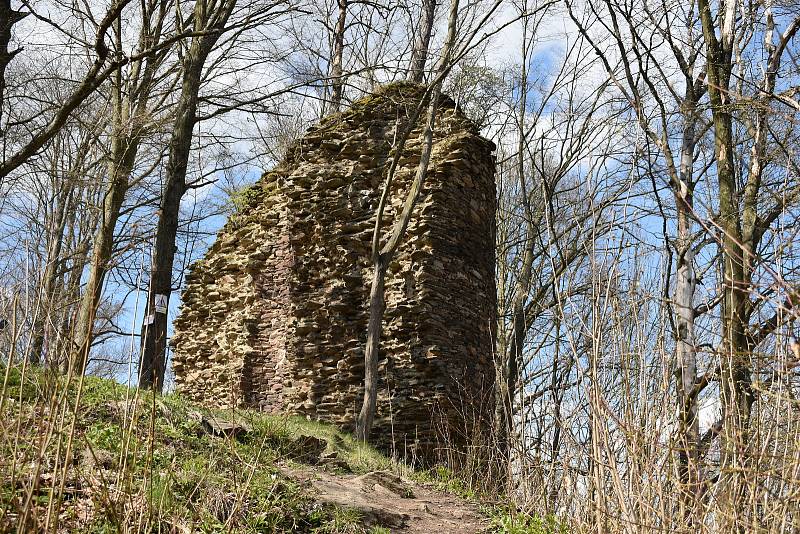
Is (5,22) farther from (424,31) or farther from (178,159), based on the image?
(424,31)

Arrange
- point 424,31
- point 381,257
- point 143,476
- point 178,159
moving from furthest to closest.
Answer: point 424,31 → point 178,159 → point 381,257 → point 143,476

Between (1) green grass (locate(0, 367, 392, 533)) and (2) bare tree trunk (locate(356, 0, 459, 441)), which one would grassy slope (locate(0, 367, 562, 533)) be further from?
(2) bare tree trunk (locate(356, 0, 459, 441))

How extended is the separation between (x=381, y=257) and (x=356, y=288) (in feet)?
3.41

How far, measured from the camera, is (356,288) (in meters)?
10.2

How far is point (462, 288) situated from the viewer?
9.99m

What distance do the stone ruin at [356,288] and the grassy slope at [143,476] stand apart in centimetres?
307

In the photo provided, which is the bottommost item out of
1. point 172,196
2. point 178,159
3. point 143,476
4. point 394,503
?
point 394,503

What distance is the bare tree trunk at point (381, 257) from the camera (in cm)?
888

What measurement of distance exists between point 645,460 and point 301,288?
25.3 feet

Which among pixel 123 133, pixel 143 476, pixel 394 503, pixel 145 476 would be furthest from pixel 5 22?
pixel 145 476

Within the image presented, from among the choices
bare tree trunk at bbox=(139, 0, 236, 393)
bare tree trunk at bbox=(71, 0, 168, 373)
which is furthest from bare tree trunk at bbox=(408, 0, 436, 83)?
bare tree trunk at bbox=(71, 0, 168, 373)

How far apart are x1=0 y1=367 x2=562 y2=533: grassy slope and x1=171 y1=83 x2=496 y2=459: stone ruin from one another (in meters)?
3.07

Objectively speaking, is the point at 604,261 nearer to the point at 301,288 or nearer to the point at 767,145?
the point at 767,145

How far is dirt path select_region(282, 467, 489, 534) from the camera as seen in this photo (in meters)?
5.05
